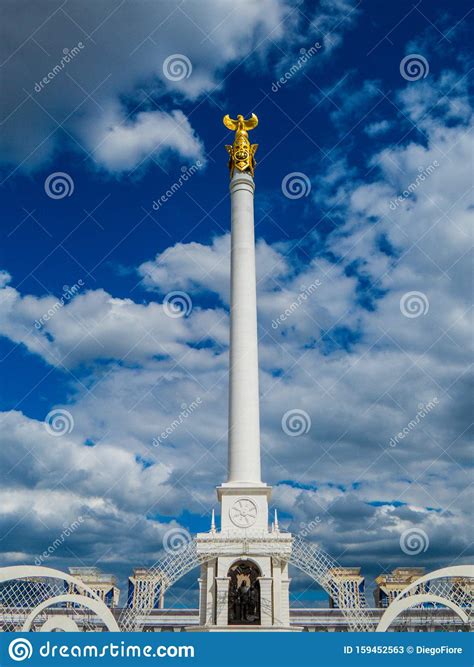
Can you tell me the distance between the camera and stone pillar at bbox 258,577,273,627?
91.1 ft

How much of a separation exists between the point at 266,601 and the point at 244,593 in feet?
3.49

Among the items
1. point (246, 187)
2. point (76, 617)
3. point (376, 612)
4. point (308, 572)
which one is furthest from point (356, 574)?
point (246, 187)

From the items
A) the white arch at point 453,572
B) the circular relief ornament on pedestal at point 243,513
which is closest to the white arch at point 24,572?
the circular relief ornament on pedestal at point 243,513

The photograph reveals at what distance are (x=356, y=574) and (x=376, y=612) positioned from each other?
1378 cm

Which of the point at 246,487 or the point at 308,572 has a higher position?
the point at 246,487

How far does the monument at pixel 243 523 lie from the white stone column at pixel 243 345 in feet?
0.16

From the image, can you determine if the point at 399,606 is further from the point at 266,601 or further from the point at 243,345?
A: the point at 243,345

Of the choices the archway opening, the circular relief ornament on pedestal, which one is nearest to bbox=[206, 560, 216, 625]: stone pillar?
the archway opening
